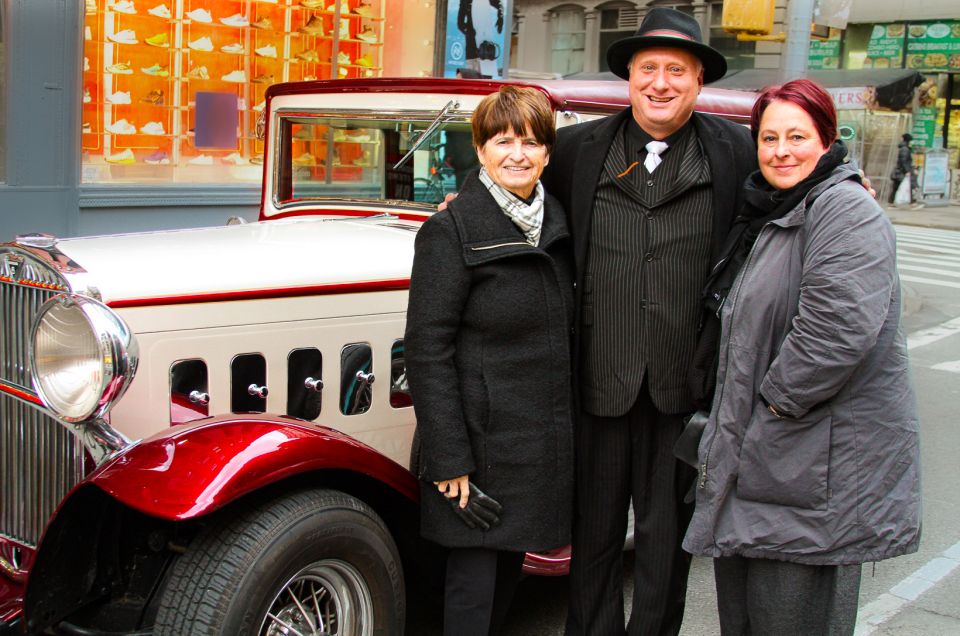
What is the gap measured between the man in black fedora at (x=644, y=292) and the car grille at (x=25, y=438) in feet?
4.59

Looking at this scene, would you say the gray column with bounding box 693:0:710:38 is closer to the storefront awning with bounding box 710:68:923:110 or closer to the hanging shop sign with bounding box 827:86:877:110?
the storefront awning with bounding box 710:68:923:110

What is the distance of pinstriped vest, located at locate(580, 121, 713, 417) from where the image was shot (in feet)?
8.77

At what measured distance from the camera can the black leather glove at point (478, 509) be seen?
2574 mm

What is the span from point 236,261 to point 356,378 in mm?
524

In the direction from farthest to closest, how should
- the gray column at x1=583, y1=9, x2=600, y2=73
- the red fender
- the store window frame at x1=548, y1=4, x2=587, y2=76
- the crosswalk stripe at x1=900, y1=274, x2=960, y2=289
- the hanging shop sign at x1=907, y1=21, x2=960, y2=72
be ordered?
the store window frame at x1=548, y1=4, x2=587, y2=76, the gray column at x1=583, y1=9, x2=600, y2=73, the hanging shop sign at x1=907, y1=21, x2=960, y2=72, the crosswalk stripe at x1=900, y1=274, x2=960, y2=289, the red fender

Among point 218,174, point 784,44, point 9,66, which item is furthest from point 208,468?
point 784,44

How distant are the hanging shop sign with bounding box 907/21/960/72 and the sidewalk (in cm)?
314

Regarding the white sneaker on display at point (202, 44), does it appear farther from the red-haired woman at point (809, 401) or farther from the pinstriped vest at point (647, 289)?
the red-haired woman at point (809, 401)

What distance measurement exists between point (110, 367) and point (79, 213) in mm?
6530

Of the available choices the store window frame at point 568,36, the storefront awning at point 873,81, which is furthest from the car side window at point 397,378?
the store window frame at point 568,36

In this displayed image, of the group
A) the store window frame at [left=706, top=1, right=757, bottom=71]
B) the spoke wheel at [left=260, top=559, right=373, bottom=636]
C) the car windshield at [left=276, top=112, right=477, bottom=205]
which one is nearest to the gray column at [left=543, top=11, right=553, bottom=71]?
the store window frame at [left=706, top=1, right=757, bottom=71]

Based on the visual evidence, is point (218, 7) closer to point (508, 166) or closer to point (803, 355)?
point (508, 166)

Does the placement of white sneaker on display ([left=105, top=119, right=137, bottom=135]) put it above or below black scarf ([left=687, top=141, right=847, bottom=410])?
above

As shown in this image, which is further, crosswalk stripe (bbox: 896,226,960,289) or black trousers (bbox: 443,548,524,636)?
crosswalk stripe (bbox: 896,226,960,289)
